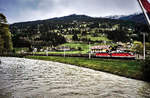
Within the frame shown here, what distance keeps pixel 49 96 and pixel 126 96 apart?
24.7 ft

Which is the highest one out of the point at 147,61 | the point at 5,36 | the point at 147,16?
the point at 5,36

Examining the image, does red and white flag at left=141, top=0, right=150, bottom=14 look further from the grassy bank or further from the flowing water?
the grassy bank

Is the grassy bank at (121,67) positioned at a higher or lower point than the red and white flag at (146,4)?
lower

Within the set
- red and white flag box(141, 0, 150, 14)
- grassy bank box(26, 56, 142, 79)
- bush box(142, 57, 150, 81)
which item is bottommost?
grassy bank box(26, 56, 142, 79)

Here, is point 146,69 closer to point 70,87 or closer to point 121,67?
point 70,87

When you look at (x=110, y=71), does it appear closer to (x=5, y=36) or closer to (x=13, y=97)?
(x=13, y=97)

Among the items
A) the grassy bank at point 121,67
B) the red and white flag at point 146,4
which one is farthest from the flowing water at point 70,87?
the red and white flag at point 146,4

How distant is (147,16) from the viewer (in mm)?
10594

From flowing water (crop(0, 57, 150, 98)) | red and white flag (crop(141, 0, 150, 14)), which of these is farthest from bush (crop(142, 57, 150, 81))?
red and white flag (crop(141, 0, 150, 14))

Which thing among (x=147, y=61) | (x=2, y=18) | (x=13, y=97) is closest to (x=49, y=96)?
(x=13, y=97)

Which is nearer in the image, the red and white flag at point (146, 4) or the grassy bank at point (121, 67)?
the red and white flag at point (146, 4)

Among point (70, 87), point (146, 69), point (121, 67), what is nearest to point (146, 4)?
point (70, 87)

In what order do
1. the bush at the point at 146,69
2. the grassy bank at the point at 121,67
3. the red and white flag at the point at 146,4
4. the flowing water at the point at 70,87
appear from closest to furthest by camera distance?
the red and white flag at the point at 146,4, the flowing water at the point at 70,87, the bush at the point at 146,69, the grassy bank at the point at 121,67

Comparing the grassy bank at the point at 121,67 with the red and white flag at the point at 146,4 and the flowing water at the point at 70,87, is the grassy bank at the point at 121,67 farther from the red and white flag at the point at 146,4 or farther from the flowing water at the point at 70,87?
the red and white flag at the point at 146,4
